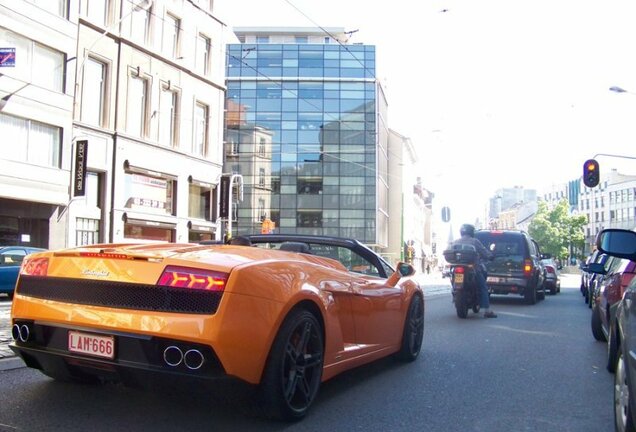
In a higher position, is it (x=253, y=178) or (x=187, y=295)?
(x=253, y=178)

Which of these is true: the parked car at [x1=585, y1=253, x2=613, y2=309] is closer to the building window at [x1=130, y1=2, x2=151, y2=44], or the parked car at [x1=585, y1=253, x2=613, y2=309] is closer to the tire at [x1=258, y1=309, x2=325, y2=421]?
the tire at [x1=258, y1=309, x2=325, y2=421]

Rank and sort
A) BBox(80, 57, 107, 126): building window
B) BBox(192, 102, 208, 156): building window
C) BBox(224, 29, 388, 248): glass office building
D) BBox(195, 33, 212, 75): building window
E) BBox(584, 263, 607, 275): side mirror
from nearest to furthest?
BBox(584, 263, 607, 275): side mirror, BBox(80, 57, 107, 126): building window, BBox(195, 33, 212, 75): building window, BBox(192, 102, 208, 156): building window, BBox(224, 29, 388, 248): glass office building

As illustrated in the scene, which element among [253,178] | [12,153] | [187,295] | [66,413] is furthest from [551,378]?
[253,178]

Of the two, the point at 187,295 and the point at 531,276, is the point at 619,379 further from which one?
the point at 531,276

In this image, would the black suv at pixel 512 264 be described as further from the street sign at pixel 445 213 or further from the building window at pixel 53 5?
the street sign at pixel 445 213

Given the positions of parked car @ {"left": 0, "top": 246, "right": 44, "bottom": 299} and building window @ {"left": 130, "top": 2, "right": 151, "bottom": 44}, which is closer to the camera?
parked car @ {"left": 0, "top": 246, "right": 44, "bottom": 299}

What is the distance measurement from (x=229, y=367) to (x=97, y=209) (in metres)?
22.8

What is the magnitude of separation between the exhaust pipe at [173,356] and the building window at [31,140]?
20.2 m

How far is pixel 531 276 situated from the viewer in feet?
46.1

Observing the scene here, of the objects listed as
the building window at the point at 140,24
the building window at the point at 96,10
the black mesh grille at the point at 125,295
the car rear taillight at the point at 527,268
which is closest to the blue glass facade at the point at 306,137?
the building window at the point at 140,24

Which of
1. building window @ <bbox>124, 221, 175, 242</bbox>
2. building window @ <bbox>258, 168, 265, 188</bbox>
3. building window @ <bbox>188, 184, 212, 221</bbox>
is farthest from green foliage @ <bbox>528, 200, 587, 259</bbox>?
building window @ <bbox>124, 221, 175, 242</bbox>

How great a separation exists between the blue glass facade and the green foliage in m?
35.8

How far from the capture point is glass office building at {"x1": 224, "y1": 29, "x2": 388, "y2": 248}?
52.9m

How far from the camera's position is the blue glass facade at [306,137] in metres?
52.9
